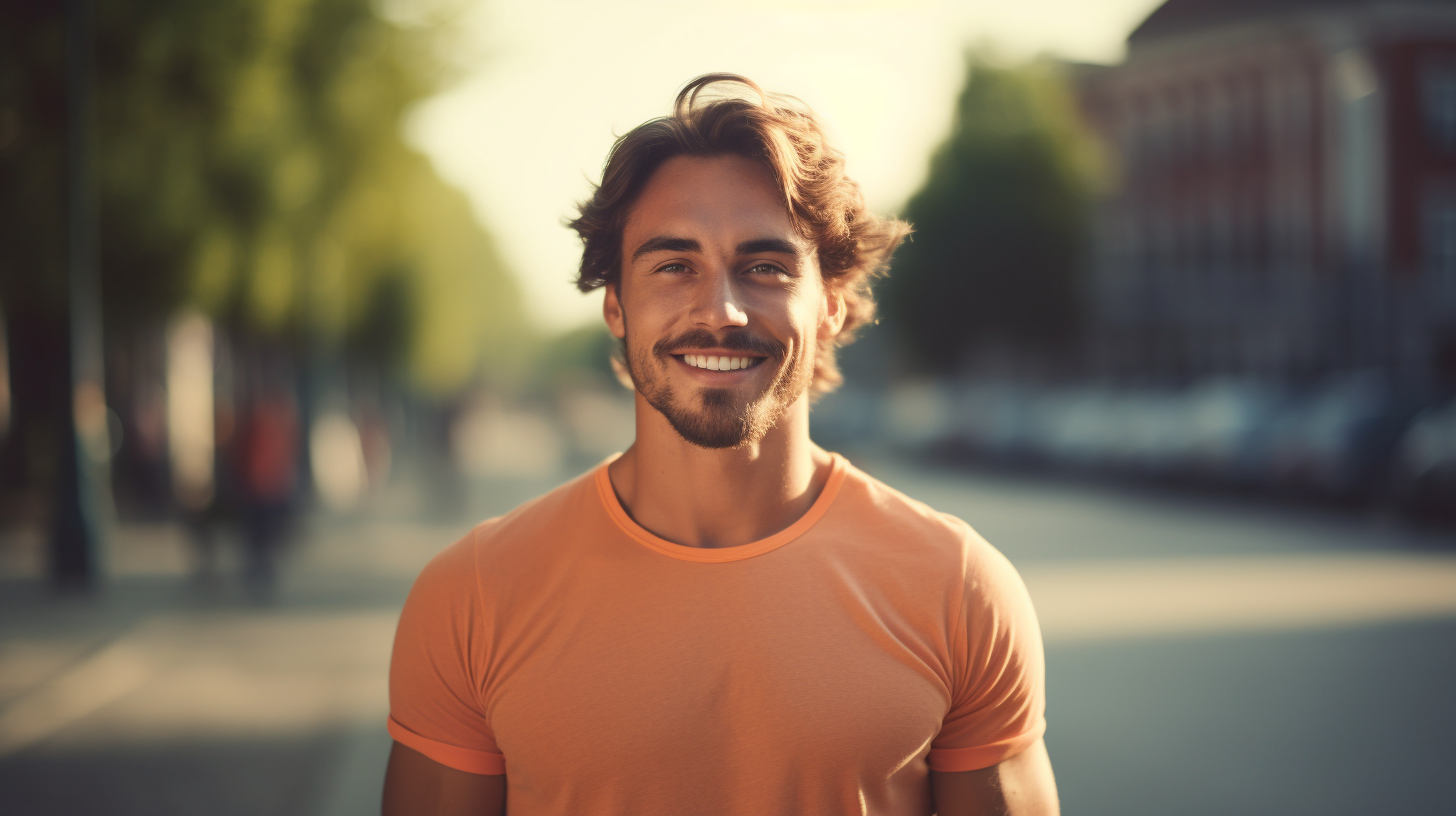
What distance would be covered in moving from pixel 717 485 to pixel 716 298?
33 cm

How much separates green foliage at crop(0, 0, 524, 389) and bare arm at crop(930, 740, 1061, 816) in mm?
12508

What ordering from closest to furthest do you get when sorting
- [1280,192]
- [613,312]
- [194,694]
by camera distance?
[613,312]
[194,694]
[1280,192]

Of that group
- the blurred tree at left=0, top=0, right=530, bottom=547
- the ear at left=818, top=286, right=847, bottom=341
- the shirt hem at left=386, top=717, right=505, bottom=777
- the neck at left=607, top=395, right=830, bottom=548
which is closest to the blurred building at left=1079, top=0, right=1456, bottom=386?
the blurred tree at left=0, top=0, right=530, bottom=547

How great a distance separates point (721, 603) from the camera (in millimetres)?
2240

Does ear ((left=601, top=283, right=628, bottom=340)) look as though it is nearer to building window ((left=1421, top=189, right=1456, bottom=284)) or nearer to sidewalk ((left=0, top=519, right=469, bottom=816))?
sidewalk ((left=0, top=519, right=469, bottom=816))

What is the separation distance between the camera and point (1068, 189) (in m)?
46.4

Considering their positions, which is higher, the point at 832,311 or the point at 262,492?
the point at 262,492

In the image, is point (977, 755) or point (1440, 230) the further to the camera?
point (1440, 230)

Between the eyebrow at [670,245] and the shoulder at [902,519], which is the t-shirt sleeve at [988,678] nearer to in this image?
the shoulder at [902,519]

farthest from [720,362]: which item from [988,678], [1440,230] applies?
[1440,230]

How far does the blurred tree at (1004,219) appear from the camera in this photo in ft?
151

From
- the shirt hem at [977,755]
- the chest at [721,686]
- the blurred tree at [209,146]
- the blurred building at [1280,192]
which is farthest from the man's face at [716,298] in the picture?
the blurred building at [1280,192]

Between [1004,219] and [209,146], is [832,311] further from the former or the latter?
[1004,219]

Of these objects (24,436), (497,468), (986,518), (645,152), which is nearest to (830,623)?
(645,152)
